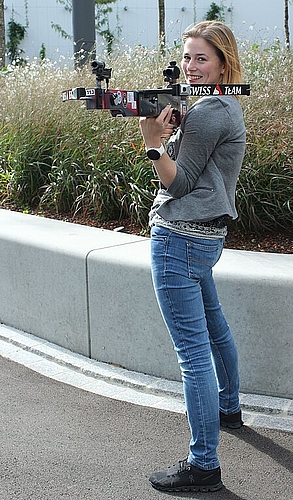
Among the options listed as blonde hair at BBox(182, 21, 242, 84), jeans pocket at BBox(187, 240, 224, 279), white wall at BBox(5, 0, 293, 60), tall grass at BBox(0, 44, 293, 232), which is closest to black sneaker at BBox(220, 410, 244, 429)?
jeans pocket at BBox(187, 240, 224, 279)

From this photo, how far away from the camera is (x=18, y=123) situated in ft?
24.8

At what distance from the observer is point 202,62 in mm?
3174

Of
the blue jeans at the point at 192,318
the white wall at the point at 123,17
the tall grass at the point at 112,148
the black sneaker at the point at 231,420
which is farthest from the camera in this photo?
the white wall at the point at 123,17

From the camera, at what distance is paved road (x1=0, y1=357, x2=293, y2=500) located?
3.33 meters

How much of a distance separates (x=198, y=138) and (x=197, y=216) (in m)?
0.31

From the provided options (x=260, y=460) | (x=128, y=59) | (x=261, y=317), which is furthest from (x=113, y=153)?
(x=260, y=460)

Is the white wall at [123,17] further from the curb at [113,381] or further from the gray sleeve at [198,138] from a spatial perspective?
the gray sleeve at [198,138]

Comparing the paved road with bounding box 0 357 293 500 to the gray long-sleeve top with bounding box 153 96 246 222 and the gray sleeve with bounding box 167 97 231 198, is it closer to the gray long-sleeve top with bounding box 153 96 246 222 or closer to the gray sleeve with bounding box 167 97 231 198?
the gray long-sleeve top with bounding box 153 96 246 222

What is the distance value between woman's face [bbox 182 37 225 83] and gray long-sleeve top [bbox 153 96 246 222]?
4.8 inches

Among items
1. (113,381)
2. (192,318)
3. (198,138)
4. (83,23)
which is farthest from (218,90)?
(83,23)

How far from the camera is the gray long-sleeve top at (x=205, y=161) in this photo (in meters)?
3.07

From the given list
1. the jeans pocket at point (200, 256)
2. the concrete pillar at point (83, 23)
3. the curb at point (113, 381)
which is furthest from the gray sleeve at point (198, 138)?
the concrete pillar at point (83, 23)

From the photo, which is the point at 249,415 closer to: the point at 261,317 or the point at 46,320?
the point at 261,317

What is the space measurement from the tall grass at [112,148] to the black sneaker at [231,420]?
6.67 ft
